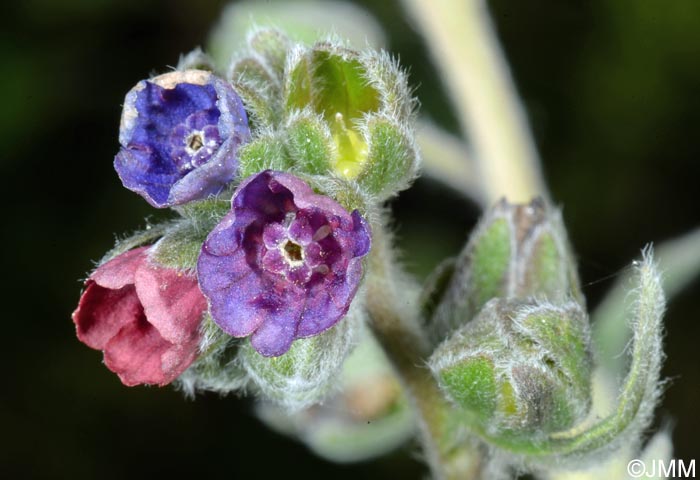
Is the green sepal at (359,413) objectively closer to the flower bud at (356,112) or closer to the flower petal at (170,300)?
the flower bud at (356,112)

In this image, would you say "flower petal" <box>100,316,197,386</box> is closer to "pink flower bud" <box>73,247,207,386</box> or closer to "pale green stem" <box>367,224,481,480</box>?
"pink flower bud" <box>73,247,207,386</box>

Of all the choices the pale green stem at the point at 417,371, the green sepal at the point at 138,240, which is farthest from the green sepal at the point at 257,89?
the pale green stem at the point at 417,371

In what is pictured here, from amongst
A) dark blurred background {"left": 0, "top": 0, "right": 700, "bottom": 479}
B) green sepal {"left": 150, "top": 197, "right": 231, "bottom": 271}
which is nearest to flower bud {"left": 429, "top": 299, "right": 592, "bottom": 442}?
green sepal {"left": 150, "top": 197, "right": 231, "bottom": 271}

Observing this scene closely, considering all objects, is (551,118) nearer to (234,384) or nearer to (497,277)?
(497,277)

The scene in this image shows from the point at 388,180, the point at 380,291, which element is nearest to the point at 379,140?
the point at 388,180

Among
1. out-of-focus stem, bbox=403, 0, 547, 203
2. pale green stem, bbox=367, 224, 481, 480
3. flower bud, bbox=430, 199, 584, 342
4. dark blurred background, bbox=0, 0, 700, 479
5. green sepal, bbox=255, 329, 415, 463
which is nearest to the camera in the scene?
pale green stem, bbox=367, 224, 481, 480

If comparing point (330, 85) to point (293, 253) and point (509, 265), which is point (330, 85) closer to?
point (293, 253)

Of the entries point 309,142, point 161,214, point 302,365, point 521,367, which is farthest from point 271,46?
point 161,214
